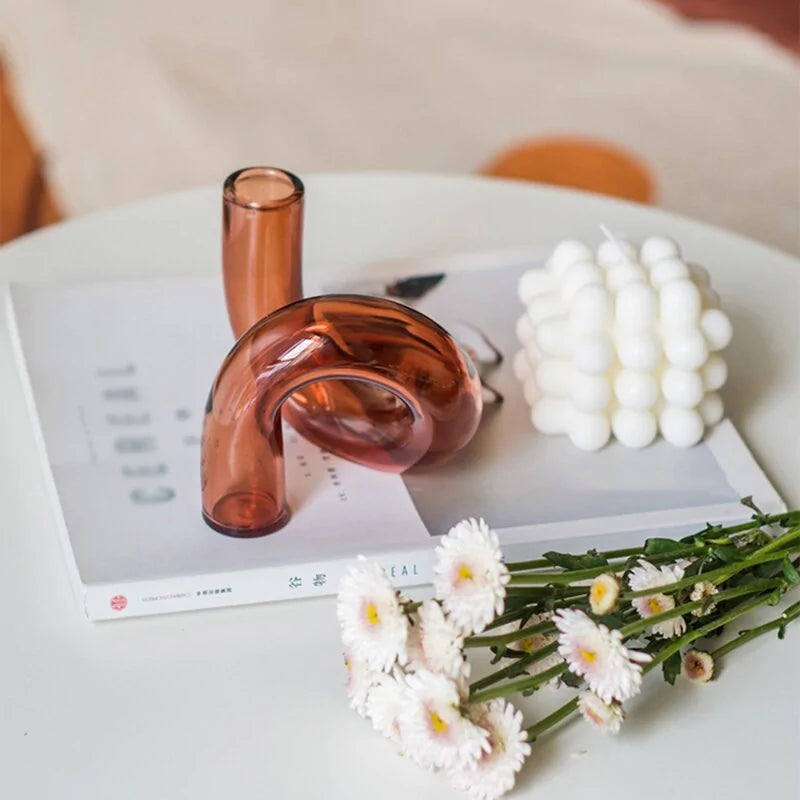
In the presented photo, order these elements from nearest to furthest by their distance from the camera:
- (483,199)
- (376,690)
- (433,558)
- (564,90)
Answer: (376,690), (433,558), (483,199), (564,90)

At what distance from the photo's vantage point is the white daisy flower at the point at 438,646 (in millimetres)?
502

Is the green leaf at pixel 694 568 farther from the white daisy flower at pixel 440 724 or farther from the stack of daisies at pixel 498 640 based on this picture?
the white daisy flower at pixel 440 724

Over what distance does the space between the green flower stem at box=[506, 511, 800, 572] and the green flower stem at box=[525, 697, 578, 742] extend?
0.06m

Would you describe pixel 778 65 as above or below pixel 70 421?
below

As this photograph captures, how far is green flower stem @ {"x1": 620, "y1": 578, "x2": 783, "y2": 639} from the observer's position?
0.52 m

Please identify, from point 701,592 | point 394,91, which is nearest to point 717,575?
point 701,592

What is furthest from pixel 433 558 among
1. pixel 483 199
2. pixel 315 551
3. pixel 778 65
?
pixel 778 65

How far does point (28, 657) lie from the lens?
1.93 feet

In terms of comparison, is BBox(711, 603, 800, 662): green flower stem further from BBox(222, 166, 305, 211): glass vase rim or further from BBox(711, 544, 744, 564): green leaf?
BBox(222, 166, 305, 211): glass vase rim

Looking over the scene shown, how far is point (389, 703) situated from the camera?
0.52 meters

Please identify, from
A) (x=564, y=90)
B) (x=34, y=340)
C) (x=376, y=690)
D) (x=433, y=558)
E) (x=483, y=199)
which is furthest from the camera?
(x=564, y=90)

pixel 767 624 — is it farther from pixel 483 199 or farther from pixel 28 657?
pixel 483 199

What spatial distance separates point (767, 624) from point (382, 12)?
1446 mm

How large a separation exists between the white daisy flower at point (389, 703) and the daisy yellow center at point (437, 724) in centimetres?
1
